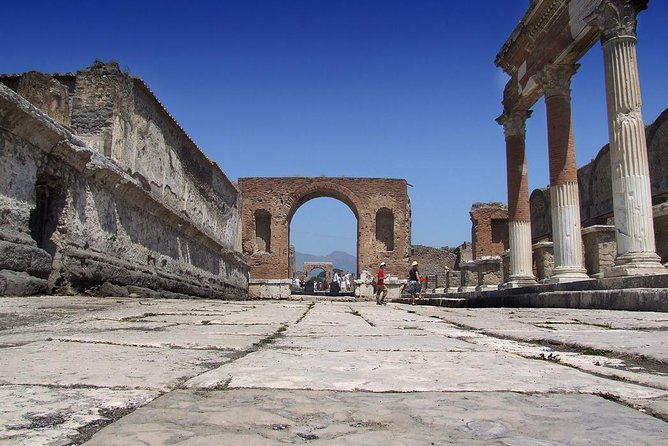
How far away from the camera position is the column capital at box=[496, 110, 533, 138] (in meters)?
15.7

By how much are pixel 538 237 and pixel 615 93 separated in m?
19.7

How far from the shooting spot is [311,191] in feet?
96.9

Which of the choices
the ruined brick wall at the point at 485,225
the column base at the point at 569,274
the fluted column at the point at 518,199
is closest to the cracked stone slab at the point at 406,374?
the column base at the point at 569,274

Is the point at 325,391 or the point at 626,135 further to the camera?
the point at 626,135

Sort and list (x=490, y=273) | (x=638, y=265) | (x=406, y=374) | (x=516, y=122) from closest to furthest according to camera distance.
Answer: (x=406, y=374), (x=638, y=265), (x=516, y=122), (x=490, y=273)

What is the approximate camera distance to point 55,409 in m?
1.25

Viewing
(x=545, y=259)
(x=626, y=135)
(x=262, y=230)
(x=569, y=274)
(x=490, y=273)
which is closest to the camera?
(x=626, y=135)

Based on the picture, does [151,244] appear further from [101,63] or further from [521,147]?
[521,147]

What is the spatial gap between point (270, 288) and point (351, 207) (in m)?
6.27

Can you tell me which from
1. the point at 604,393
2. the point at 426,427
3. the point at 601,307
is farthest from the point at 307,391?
the point at 601,307

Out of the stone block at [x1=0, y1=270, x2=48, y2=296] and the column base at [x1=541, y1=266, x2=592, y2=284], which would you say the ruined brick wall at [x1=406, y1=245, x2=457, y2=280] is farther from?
the stone block at [x1=0, y1=270, x2=48, y2=296]

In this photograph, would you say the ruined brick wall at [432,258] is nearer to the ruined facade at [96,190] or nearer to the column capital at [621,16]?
the ruined facade at [96,190]

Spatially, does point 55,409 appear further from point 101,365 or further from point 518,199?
point 518,199

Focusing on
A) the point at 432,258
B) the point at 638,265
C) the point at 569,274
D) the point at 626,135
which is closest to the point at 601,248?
the point at 569,274
